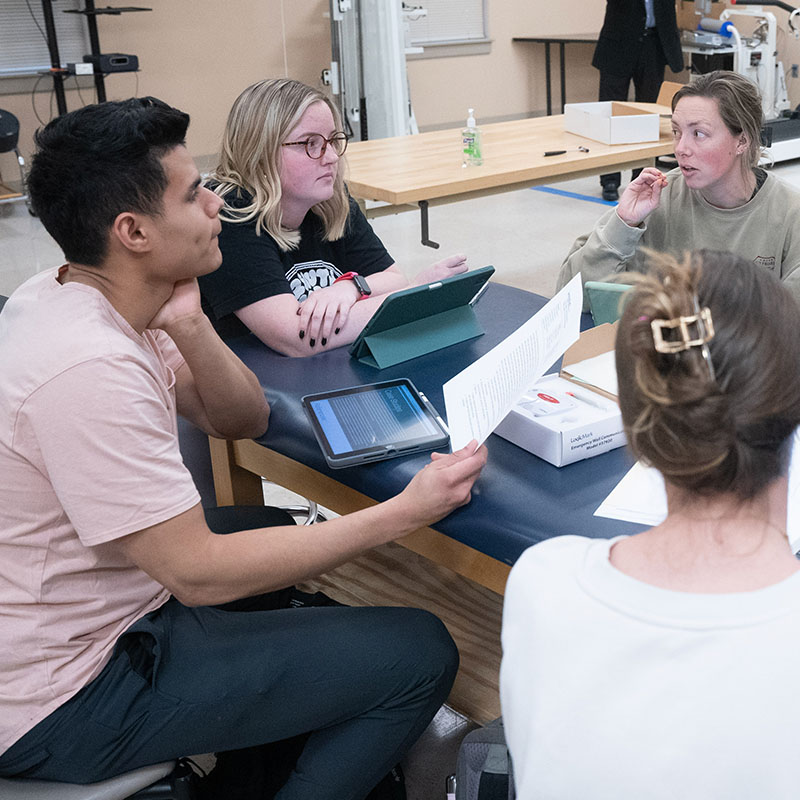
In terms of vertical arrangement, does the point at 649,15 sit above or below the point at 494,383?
above

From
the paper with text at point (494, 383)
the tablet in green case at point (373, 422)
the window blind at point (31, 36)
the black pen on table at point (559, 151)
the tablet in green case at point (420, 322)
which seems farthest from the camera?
the window blind at point (31, 36)

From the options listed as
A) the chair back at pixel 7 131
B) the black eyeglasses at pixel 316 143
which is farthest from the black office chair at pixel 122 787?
the chair back at pixel 7 131

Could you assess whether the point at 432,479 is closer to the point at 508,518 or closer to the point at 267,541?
the point at 508,518

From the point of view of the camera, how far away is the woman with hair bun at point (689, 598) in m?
0.70

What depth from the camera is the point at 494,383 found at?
1.22 m

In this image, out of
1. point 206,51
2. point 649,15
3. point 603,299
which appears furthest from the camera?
point 206,51

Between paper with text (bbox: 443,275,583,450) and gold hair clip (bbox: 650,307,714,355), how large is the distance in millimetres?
488

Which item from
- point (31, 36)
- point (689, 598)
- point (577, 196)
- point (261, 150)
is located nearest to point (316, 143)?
point (261, 150)

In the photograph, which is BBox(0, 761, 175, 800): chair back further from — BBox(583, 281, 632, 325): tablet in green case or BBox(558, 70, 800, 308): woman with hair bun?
BBox(558, 70, 800, 308): woman with hair bun

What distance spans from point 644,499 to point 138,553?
0.62 metres

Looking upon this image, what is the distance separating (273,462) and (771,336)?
1.00m

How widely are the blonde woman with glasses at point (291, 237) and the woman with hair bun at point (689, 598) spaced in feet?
3.32

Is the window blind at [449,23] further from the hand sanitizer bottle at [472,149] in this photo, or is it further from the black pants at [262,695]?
the black pants at [262,695]

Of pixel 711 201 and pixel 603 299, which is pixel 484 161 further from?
pixel 603 299
